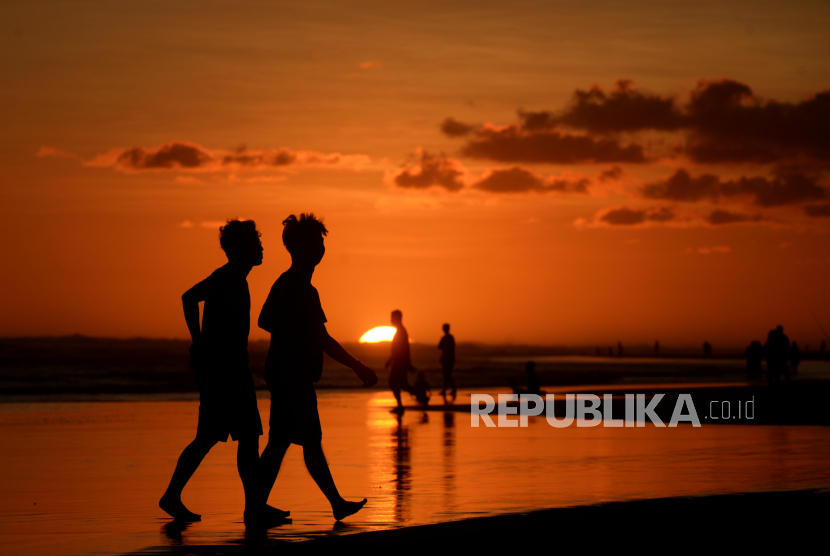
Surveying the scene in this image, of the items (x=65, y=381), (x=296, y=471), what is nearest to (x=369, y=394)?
(x=65, y=381)

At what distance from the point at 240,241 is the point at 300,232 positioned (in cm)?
48

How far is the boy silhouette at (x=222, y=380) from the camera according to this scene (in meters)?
7.73

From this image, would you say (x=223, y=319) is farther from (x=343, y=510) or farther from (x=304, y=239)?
(x=343, y=510)

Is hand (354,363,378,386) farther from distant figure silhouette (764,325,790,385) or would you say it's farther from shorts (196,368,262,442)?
distant figure silhouette (764,325,790,385)

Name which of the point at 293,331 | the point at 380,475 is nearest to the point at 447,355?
the point at 380,475

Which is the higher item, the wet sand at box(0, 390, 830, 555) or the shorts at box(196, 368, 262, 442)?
the shorts at box(196, 368, 262, 442)

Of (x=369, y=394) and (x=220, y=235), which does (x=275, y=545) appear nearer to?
(x=220, y=235)

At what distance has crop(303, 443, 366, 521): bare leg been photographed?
7.82 m

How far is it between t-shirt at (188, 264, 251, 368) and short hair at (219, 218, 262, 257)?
0.75 ft

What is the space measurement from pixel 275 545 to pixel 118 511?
252cm

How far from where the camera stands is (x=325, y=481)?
25.7 ft

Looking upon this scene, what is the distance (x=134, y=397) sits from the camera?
28.0 m

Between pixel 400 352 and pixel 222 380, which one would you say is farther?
pixel 400 352

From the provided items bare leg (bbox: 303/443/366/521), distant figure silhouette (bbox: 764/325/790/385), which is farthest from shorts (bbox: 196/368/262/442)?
distant figure silhouette (bbox: 764/325/790/385)
